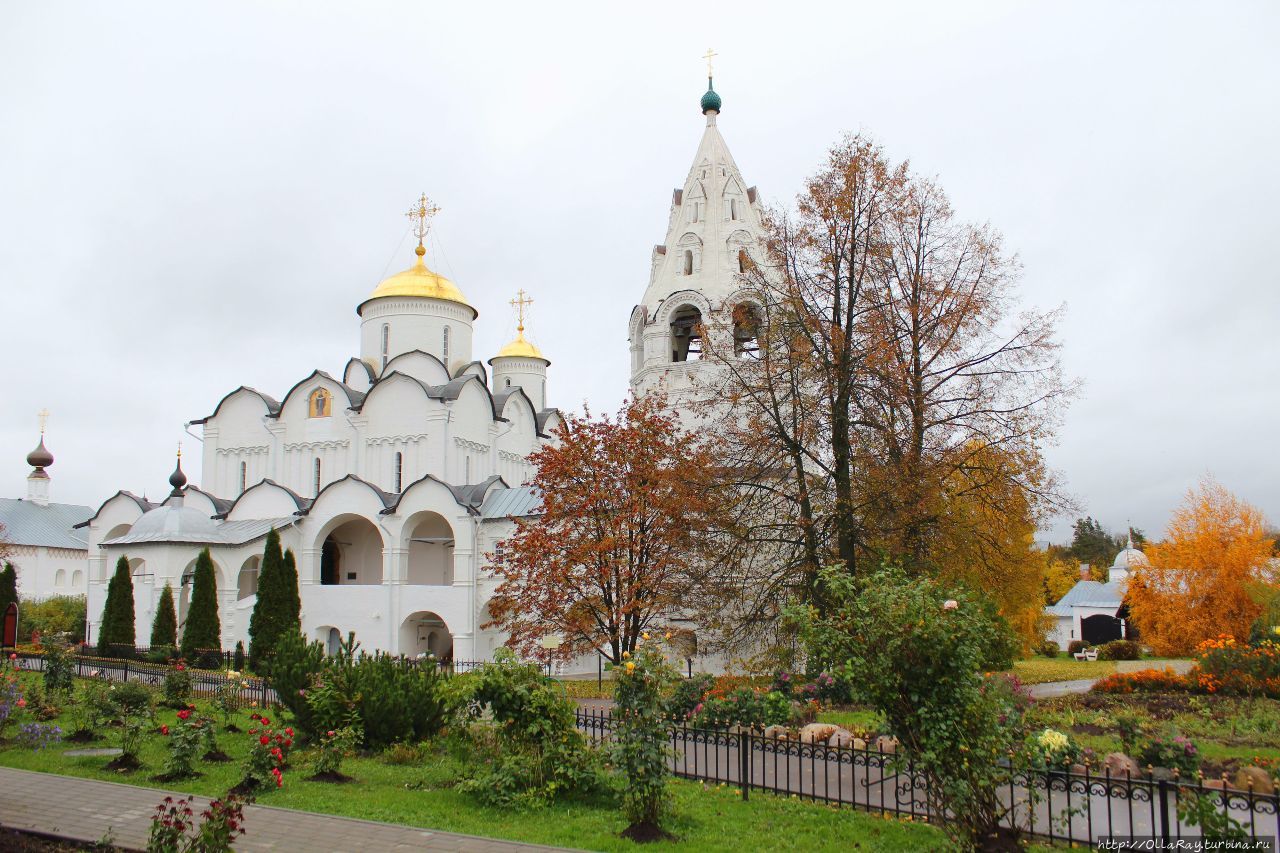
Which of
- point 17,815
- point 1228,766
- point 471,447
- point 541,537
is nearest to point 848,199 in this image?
point 541,537

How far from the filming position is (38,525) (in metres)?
47.1

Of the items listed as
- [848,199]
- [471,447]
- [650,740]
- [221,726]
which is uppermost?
[848,199]

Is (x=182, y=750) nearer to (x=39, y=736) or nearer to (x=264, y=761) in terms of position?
(x=264, y=761)

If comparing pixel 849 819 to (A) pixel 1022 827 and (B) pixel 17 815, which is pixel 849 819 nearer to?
(A) pixel 1022 827

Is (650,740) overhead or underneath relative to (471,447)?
underneath

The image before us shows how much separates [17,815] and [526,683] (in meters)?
4.53

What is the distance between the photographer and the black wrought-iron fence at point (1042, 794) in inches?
260

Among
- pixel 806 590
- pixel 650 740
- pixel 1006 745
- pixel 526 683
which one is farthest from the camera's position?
pixel 806 590

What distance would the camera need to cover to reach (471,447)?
102ft

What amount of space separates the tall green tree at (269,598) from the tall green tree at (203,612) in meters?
1.04

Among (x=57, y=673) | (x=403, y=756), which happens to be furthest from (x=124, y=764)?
(x=57, y=673)

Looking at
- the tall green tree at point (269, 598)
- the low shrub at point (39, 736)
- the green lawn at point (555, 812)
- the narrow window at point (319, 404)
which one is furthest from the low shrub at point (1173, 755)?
the narrow window at point (319, 404)

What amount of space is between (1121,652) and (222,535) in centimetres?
2954

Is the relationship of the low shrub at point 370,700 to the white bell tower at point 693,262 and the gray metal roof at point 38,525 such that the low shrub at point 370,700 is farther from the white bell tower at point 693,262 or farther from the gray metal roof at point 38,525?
the gray metal roof at point 38,525
